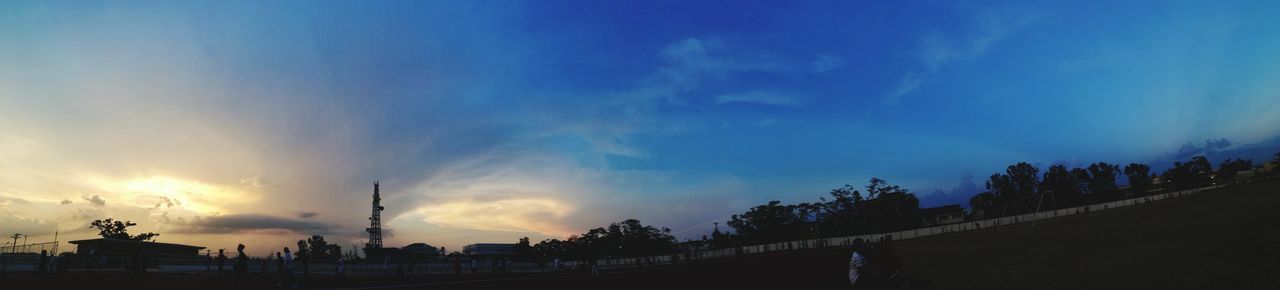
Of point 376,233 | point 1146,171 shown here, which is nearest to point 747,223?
point 376,233

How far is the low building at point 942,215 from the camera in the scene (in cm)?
14462

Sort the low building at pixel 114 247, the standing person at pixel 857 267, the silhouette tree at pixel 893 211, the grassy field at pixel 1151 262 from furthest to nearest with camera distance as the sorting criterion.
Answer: the silhouette tree at pixel 893 211
the low building at pixel 114 247
the grassy field at pixel 1151 262
the standing person at pixel 857 267

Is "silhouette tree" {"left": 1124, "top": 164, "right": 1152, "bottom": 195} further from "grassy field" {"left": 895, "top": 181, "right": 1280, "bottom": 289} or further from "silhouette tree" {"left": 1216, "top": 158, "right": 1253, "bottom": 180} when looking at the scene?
"grassy field" {"left": 895, "top": 181, "right": 1280, "bottom": 289}

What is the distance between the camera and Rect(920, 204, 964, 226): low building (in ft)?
474

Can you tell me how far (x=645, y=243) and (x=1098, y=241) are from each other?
13131 centimetres

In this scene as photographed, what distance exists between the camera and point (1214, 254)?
14.7 metres

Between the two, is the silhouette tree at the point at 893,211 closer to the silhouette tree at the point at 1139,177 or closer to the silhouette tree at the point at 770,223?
the silhouette tree at the point at 770,223

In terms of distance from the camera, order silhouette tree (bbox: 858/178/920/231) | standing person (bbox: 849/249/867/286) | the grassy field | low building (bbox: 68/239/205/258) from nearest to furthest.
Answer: standing person (bbox: 849/249/867/286) < the grassy field < low building (bbox: 68/239/205/258) < silhouette tree (bbox: 858/178/920/231)

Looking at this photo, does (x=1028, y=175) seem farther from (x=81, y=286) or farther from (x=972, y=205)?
(x=81, y=286)

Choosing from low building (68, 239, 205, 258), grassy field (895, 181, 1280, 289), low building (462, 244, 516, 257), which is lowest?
grassy field (895, 181, 1280, 289)

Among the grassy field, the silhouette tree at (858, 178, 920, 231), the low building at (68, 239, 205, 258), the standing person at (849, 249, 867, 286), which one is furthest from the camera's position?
the silhouette tree at (858, 178, 920, 231)

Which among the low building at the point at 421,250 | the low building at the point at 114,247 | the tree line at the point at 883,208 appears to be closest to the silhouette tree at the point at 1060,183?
the tree line at the point at 883,208

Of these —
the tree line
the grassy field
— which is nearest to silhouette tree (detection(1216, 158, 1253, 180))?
the tree line

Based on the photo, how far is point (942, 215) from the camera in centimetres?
15100
